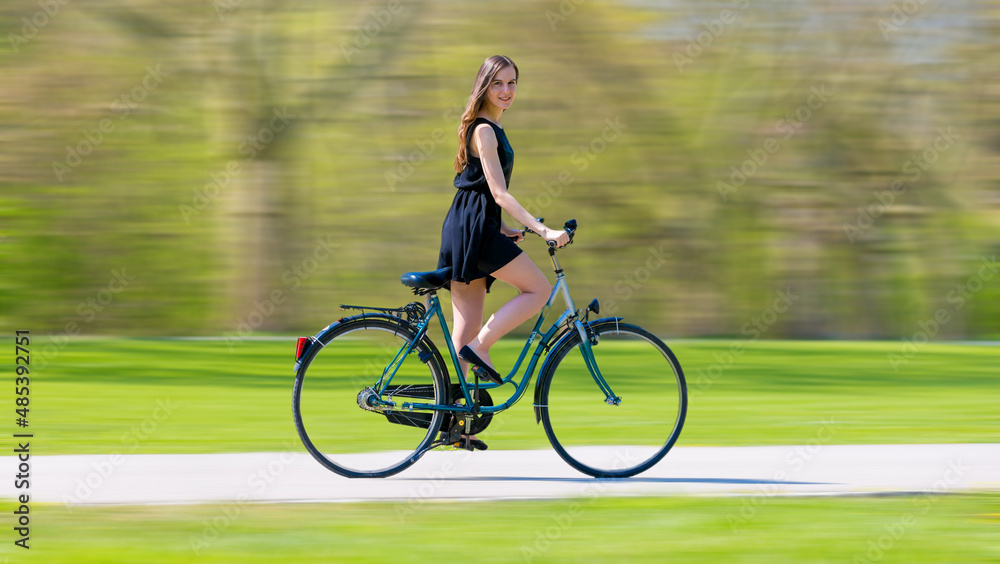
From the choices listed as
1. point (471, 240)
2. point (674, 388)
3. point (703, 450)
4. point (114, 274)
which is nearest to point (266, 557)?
point (471, 240)

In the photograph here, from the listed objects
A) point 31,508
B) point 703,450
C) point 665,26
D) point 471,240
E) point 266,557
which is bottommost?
point 266,557

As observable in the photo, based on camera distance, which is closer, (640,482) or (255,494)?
(255,494)

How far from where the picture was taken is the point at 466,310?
18.9 feet

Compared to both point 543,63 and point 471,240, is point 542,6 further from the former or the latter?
point 471,240

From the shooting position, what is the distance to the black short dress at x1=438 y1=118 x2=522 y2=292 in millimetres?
5598

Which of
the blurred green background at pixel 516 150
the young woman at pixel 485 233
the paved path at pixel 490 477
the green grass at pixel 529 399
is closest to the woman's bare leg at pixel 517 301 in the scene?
the young woman at pixel 485 233

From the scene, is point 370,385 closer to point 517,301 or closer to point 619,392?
point 517,301

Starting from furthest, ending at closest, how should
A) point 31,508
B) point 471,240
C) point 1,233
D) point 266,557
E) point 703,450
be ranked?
point 1,233 < point 703,450 < point 471,240 < point 31,508 < point 266,557

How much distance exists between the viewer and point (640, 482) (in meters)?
5.63

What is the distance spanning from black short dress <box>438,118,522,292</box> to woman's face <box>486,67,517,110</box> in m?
0.10

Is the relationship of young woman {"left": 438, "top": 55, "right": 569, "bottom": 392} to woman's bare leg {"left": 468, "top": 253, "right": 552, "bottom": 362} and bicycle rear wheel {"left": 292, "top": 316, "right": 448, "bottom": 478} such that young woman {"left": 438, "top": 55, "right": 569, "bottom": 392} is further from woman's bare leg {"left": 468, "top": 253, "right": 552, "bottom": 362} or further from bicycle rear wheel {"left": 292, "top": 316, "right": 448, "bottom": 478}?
bicycle rear wheel {"left": 292, "top": 316, "right": 448, "bottom": 478}

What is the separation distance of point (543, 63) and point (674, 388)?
295 inches

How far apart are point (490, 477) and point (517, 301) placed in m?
0.80

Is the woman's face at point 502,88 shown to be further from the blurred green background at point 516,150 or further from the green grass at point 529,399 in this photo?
the blurred green background at point 516,150
